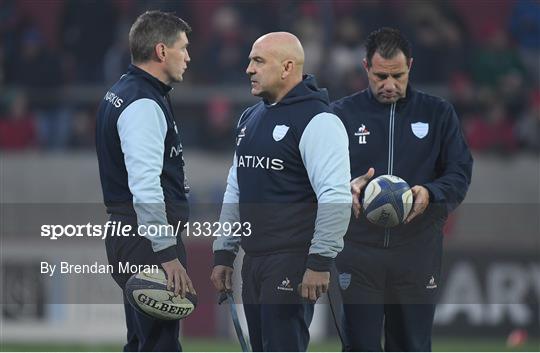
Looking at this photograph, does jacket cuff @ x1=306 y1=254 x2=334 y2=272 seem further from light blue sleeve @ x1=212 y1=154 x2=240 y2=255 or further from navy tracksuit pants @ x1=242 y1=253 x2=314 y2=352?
light blue sleeve @ x1=212 y1=154 x2=240 y2=255

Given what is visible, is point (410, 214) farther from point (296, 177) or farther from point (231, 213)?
point (231, 213)

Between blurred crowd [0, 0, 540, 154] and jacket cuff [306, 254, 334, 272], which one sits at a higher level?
blurred crowd [0, 0, 540, 154]

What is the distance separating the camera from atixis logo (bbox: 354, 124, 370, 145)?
834 cm

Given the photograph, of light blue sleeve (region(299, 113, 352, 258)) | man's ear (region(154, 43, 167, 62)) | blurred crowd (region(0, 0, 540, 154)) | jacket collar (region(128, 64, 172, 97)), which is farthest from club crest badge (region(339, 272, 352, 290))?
blurred crowd (region(0, 0, 540, 154))

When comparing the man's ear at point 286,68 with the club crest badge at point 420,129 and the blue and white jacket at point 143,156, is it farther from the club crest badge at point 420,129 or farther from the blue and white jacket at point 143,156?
the club crest badge at point 420,129

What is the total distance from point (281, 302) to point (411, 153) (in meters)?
1.45

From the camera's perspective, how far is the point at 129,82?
7594 millimetres

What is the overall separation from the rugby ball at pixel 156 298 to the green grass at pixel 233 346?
6125 mm

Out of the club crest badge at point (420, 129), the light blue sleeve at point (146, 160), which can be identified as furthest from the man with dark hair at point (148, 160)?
the club crest badge at point (420, 129)

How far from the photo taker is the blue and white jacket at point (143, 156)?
7289mm

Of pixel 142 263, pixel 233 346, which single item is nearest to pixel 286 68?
pixel 142 263

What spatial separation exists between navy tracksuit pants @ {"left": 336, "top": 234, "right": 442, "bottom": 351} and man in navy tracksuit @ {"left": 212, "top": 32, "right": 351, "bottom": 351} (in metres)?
0.59

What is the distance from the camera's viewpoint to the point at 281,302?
7512 mm

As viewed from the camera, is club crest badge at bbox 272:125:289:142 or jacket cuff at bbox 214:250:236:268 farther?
jacket cuff at bbox 214:250:236:268
